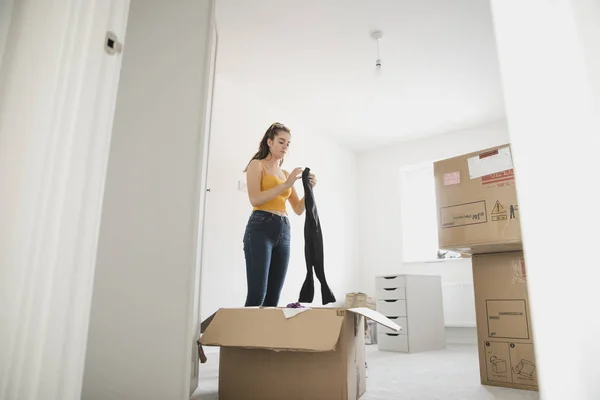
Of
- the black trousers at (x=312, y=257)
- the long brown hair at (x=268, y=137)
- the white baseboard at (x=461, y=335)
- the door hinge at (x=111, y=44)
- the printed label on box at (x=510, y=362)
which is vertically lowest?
the white baseboard at (x=461, y=335)

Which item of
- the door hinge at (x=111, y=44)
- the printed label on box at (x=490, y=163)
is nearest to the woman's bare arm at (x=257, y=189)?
the printed label on box at (x=490, y=163)

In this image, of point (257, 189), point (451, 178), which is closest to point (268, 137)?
point (257, 189)

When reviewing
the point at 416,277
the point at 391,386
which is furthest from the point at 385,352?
the point at 391,386

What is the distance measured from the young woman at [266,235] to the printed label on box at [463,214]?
2.16 feet

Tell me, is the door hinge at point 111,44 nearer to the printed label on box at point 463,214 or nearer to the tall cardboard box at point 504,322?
the printed label on box at point 463,214

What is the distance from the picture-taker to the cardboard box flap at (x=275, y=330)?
1.19 metres

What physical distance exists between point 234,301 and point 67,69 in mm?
2618

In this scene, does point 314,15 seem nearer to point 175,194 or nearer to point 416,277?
point 175,194

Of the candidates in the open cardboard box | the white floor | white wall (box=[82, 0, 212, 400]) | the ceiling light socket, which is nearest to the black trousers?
the open cardboard box

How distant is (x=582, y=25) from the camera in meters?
0.46

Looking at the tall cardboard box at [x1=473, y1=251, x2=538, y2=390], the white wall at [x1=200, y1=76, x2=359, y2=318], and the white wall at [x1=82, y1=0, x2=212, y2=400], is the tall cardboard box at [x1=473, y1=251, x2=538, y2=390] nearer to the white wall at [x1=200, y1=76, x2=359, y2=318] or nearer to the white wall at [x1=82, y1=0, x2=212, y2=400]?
the white wall at [x1=82, y1=0, x2=212, y2=400]

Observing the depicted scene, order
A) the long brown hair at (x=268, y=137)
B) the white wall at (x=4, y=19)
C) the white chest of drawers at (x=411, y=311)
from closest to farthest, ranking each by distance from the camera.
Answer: the white wall at (x=4, y=19) → the long brown hair at (x=268, y=137) → the white chest of drawers at (x=411, y=311)

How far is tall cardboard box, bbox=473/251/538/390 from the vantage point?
5.53 ft

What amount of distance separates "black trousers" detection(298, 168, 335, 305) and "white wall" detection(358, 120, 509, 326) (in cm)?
261
